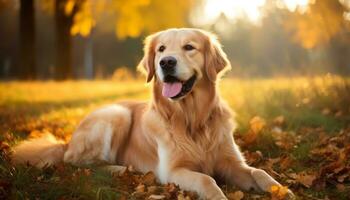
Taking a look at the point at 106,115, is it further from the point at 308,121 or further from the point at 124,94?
the point at 124,94

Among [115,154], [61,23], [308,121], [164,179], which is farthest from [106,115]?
[61,23]

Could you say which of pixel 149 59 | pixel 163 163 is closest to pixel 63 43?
pixel 149 59

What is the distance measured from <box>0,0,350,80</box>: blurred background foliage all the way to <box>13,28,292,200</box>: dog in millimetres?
3910

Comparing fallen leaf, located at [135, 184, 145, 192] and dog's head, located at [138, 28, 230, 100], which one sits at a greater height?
dog's head, located at [138, 28, 230, 100]

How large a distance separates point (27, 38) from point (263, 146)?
13.4 meters

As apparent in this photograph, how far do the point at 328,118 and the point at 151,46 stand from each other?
3.06 metres

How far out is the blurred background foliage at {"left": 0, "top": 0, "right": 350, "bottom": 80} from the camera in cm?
888

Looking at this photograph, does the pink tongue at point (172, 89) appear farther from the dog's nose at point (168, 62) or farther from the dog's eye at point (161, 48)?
→ the dog's eye at point (161, 48)

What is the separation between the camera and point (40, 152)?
14.7 ft

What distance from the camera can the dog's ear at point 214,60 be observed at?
4293 millimetres

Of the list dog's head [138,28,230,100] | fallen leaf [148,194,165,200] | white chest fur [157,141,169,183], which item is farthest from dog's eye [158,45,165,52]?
fallen leaf [148,194,165,200]

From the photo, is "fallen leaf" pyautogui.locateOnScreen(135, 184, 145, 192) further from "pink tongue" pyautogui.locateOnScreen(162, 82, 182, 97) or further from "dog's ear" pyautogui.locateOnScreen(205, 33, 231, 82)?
"dog's ear" pyautogui.locateOnScreen(205, 33, 231, 82)

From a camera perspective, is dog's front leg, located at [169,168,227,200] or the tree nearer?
dog's front leg, located at [169,168,227,200]

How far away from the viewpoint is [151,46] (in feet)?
15.0
